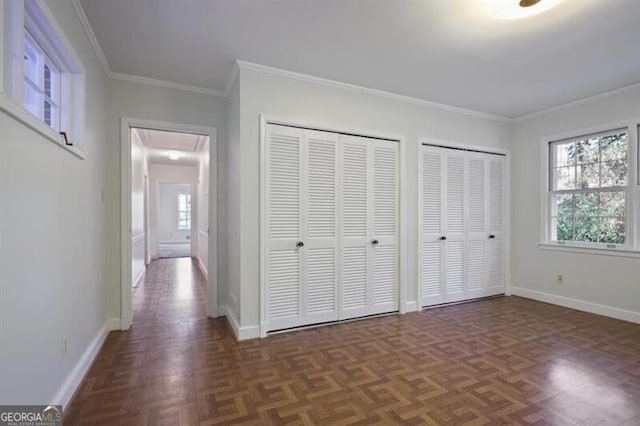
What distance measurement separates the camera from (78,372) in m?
→ 2.10

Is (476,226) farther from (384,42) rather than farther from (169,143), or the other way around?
(169,143)

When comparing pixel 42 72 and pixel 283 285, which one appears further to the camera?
pixel 283 285

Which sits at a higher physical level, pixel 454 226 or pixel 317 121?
pixel 317 121

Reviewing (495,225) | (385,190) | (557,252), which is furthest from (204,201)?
(557,252)

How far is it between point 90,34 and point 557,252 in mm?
5551

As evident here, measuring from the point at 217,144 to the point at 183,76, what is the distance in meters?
0.77

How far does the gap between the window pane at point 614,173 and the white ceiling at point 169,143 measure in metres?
5.39

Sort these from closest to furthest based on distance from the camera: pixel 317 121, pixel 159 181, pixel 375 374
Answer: pixel 375 374, pixel 317 121, pixel 159 181

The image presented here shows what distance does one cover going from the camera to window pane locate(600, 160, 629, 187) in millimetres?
3537

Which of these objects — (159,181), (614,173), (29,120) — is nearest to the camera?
(29,120)

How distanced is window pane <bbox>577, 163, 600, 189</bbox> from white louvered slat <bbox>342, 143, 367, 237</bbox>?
2818 mm

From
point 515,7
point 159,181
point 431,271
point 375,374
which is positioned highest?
point 515,7

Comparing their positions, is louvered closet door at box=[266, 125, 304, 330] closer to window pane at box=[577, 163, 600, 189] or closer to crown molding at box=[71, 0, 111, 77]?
crown molding at box=[71, 0, 111, 77]

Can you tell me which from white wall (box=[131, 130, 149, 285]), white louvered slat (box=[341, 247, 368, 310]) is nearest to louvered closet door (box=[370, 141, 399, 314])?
white louvered slat (box=[341, 247, 368, 310])
